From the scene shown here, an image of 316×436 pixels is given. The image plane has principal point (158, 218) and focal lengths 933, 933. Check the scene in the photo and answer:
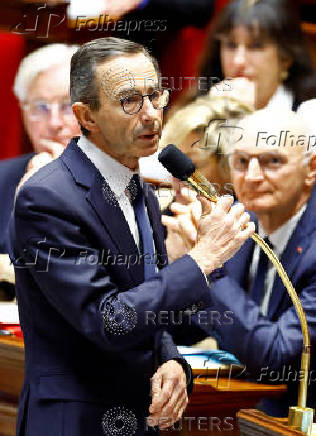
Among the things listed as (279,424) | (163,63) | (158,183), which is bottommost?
(279,424)

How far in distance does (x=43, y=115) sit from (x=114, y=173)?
5.97ft

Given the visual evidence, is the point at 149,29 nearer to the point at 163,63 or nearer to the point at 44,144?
the point at 163,63

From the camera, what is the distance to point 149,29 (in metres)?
3.86

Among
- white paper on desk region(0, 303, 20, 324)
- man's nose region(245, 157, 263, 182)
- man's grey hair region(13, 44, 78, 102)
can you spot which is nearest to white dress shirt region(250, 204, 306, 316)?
man's nose region(245, 157, 263, 182)

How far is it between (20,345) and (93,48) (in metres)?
1.19

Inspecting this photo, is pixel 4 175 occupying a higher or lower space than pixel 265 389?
higher

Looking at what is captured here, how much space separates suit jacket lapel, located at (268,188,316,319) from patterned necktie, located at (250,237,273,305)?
5cm

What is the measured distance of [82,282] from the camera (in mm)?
1749

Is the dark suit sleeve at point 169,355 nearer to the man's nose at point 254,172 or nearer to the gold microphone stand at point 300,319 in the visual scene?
the gold microphone stand at point 300,319

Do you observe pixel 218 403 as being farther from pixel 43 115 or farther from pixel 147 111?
pixel 43 115

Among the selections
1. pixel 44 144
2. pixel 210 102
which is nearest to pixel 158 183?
pixel 210 102

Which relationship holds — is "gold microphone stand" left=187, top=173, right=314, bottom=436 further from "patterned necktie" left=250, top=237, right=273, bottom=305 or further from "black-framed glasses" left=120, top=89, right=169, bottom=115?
"patterned necktie" left=250, top=237, right=273, bottom=305

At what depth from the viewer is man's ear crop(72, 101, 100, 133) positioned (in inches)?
74.6

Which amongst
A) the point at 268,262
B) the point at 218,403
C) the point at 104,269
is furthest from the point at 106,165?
the point at 268,262
